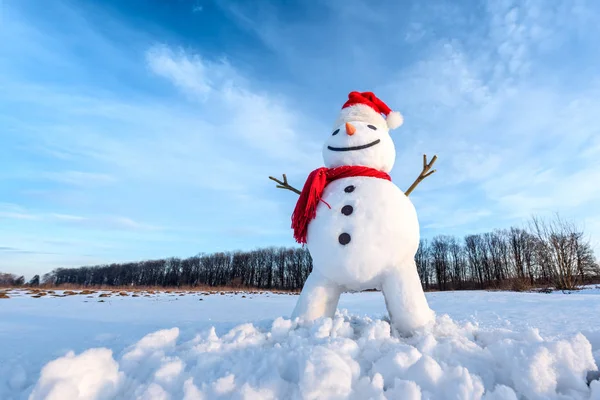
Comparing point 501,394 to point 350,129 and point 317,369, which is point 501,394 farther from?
point 350,129

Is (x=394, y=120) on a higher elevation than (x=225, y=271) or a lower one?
higher

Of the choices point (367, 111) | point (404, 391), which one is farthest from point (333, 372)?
point (367, 111)

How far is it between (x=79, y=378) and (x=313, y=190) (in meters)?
2.13

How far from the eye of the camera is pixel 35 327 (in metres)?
4.29

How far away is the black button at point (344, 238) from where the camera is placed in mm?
2682

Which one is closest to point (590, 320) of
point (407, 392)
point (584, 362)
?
point (584, 362)

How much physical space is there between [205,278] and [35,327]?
48.2 m

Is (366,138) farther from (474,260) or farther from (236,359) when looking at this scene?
(474,260)

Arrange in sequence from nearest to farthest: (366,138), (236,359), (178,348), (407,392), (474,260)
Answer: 1. (407,392)
2. (236,359)
3. (178,348)
4. (366,138)
5. (474,260)

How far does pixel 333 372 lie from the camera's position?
4.95 feet

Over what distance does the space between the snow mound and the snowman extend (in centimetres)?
71

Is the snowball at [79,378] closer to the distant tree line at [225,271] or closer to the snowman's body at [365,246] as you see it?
the snowman's body at [365,246]

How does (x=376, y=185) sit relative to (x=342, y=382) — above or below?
above

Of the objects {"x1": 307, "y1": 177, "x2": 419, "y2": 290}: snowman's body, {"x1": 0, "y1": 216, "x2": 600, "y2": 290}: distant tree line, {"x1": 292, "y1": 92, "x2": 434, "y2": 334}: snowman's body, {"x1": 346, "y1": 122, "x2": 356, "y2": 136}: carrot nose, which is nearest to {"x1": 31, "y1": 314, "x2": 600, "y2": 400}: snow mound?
{"x1": 292, "y1": 92, "x2": 434, "y2": 334}: snowman's body
